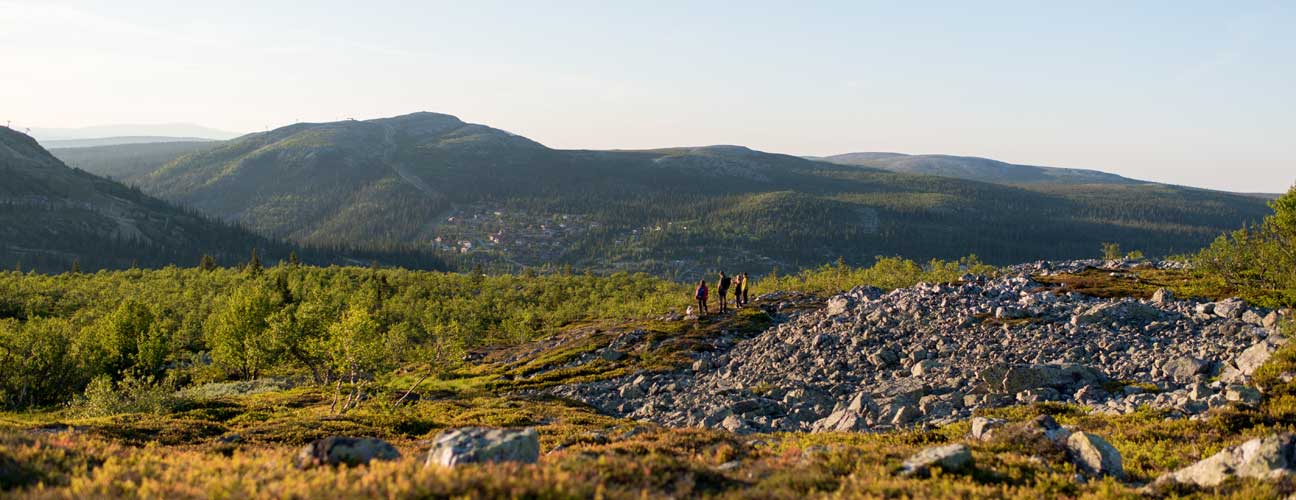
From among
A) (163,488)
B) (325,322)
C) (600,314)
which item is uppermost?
(163,488)

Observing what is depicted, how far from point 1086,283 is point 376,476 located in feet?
205

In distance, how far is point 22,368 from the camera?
186 ft

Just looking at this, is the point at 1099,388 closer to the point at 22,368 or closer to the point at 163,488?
the point at 163,488

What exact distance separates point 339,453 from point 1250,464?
19602mm

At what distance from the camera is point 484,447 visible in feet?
44.6

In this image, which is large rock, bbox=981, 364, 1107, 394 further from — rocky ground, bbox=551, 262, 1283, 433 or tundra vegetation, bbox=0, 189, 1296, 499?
tundra vegetation, bbox=0, 189, 1296, 499

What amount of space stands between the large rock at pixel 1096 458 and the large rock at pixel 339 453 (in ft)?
54.1

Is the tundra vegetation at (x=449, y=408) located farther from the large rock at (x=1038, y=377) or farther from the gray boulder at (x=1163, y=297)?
the large rock at (x=1038, y=377)

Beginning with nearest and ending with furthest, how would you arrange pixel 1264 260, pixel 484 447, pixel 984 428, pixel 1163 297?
pixel 484 447 < pixel 984 428 < pixel 1264 260 < pixel 1163 297

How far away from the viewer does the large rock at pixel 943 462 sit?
14375mm

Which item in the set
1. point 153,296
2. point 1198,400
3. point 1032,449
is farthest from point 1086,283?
point 153,296

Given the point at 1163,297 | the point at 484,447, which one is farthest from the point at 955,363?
the point at 484,447

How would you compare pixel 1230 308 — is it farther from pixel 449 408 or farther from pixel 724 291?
pixel 449 408

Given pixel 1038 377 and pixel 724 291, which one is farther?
pixel 724 291
